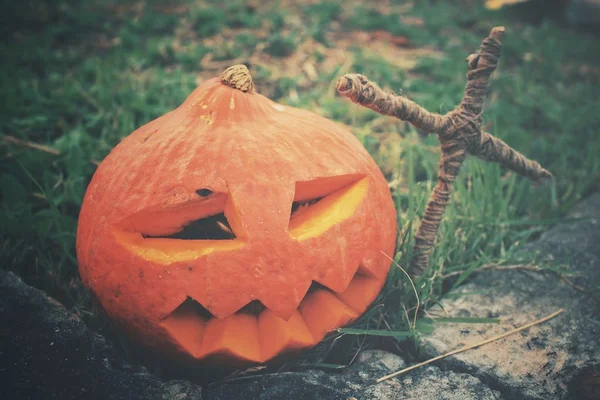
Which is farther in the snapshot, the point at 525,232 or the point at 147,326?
the point at 525,232

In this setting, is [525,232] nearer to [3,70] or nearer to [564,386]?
[564,386]

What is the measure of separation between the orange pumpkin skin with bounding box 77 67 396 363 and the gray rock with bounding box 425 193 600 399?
16.3 inches

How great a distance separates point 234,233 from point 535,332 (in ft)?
3.90

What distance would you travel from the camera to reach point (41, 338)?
1.48 m

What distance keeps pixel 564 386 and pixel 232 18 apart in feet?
13.8

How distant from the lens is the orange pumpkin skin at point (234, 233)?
1388 mm

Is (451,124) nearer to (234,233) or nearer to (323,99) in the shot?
(234,233)

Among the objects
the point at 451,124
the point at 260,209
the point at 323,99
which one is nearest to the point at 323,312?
the point at 260,209

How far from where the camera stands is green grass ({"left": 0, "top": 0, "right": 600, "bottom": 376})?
192 cm

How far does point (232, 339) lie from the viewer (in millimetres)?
1436

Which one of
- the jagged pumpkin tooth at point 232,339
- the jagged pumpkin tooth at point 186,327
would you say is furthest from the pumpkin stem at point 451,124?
the jagged pumpkin tooth at point 186,327

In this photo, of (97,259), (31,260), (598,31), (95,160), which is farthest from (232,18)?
(598,31)

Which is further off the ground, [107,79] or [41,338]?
[107,79]

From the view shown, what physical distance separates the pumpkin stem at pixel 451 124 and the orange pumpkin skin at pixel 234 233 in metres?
0.24
